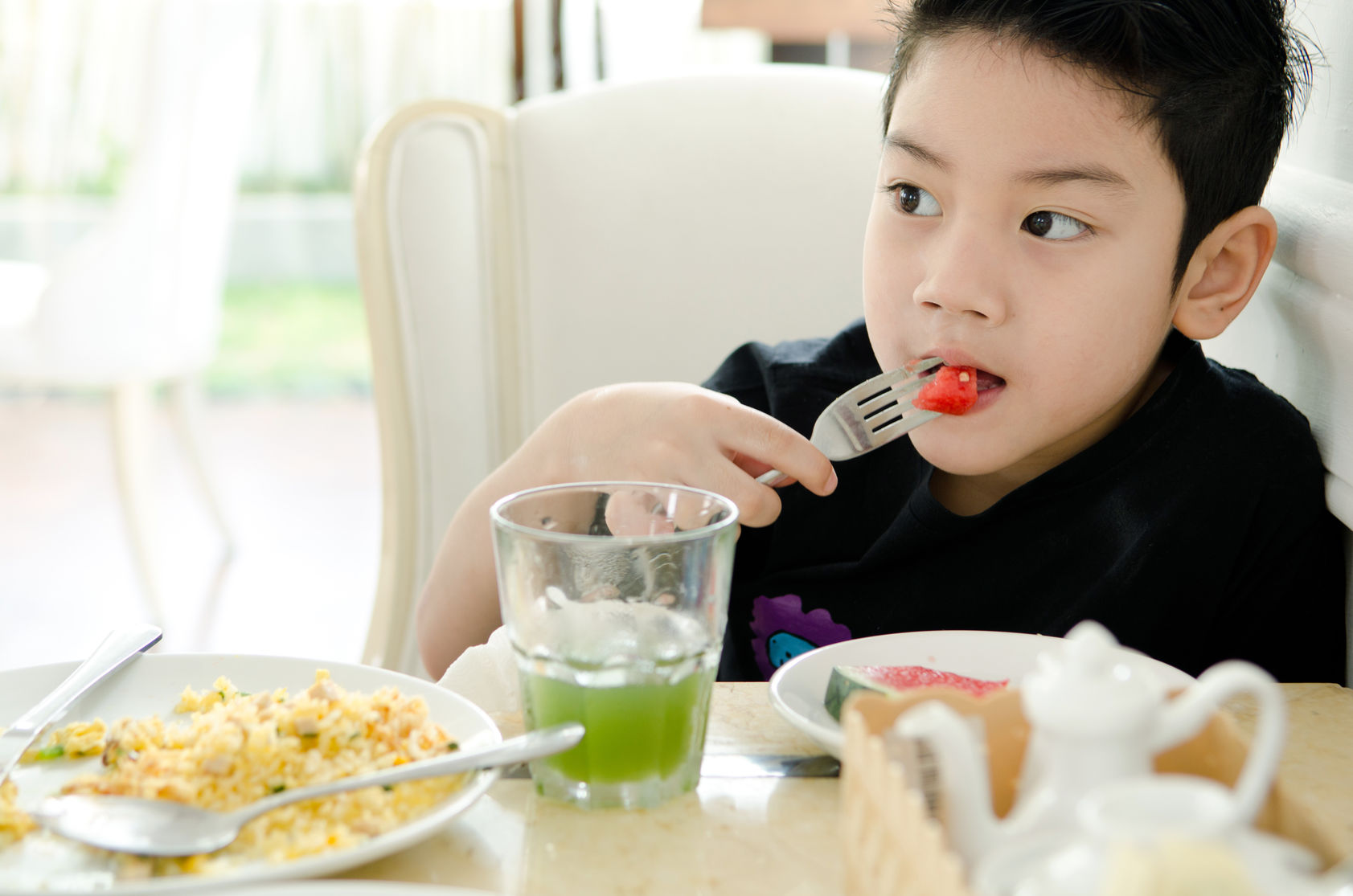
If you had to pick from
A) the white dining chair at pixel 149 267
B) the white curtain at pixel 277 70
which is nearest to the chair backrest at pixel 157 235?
the white dining chair at pixel 149 267

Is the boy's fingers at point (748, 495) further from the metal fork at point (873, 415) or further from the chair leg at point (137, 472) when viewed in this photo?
the chair leg at point (137, 472)

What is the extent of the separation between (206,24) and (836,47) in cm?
224

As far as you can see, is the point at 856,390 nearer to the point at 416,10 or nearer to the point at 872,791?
the point at 872,791

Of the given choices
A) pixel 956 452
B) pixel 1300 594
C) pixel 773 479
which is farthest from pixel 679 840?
pixel 1300 594

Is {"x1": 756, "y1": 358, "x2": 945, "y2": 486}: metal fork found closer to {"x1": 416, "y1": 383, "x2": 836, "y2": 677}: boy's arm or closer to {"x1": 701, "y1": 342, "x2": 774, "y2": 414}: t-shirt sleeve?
{"x1": 416, "y1": 383, "x2": 836, "y2": 677}: boy's arm

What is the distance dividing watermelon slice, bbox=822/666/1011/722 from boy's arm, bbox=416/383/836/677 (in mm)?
180

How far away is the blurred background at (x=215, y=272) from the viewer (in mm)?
2809

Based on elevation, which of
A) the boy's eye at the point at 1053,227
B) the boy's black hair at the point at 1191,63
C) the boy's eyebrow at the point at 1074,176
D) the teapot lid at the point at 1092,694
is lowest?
the teapot lid at the point at 1092,694

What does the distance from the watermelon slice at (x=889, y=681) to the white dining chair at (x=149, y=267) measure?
2377 millimetres

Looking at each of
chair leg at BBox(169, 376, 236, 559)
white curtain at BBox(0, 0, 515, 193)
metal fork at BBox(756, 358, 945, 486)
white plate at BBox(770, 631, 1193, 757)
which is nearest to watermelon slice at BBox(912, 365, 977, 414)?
metal fork at BBox(756, 358, 945, 486)

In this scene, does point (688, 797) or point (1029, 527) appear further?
point (1029, 527)

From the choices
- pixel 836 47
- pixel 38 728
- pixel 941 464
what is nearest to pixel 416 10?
pixel 836 47

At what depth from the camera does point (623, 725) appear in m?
0.56

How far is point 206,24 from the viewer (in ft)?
9.26
